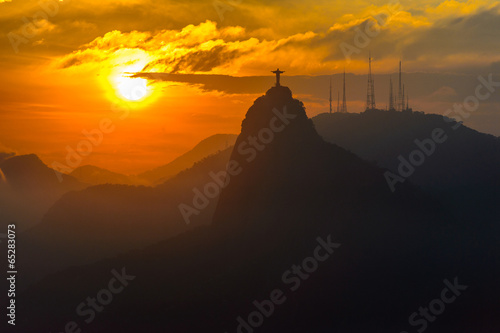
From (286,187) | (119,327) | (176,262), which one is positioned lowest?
(119,327)

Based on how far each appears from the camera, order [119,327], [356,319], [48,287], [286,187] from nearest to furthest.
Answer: [356,319]
[119,327]
[286,187]
[48,287]

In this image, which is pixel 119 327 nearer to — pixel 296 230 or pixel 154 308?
pixel 154 308

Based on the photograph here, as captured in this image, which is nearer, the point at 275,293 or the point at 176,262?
the point at 275,293

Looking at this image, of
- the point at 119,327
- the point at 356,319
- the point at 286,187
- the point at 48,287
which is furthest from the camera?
the point at 48,287

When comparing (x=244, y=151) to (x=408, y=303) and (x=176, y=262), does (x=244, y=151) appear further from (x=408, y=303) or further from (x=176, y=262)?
(x=408, y=303)

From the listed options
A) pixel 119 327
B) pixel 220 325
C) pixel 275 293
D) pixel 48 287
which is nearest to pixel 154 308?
pixel 119 327

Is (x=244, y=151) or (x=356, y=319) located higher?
(x=244, y=151)

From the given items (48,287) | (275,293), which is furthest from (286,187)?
(48,287)
